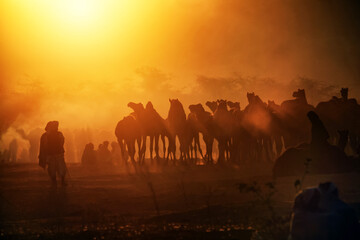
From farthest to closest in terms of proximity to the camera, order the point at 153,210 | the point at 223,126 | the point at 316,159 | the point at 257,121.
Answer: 1. the point at 223,126
2. the point at 257,121
3. the point at 316,159
4. the point at 153,210

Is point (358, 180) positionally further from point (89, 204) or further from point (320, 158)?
point (89, 204)

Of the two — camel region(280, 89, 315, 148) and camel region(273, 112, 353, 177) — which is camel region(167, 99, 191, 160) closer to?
camel region(280, 89, 315, 148)

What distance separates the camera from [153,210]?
1093 cm

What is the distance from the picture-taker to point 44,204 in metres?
12.2

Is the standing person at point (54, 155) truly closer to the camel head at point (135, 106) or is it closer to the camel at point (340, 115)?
the camel head at point (135, 106)

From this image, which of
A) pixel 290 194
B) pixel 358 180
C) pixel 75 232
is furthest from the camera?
pixel 358 180

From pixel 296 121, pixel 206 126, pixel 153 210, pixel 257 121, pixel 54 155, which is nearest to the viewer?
pixel 153 210

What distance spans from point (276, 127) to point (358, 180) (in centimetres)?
1300

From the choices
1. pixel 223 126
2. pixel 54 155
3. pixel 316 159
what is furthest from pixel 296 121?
pixel 54 155

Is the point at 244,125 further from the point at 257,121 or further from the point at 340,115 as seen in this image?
the point at 340,115

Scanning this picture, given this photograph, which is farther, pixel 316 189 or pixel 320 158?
pixel 320 158

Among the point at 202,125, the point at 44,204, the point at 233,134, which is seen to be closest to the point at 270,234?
the point at 44,204

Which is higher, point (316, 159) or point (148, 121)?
point (148, 121)

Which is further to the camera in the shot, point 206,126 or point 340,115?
point 340,115
